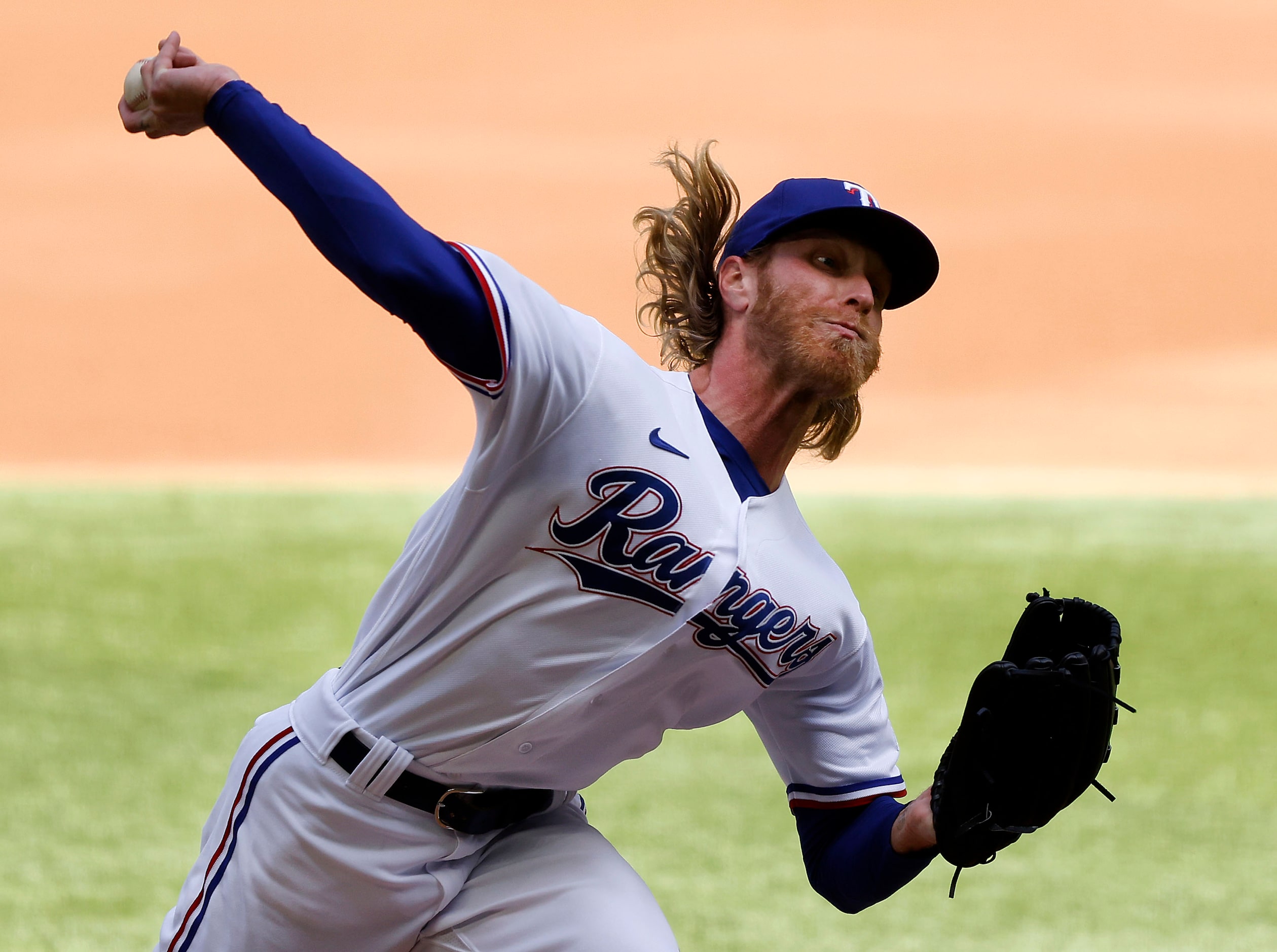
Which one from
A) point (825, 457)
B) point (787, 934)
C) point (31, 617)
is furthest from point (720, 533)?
point (31, 617)

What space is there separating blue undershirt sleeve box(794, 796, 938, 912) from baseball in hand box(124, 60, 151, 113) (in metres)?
1.87

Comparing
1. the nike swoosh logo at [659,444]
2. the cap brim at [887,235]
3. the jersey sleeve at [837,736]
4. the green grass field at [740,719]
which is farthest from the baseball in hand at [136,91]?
the green grass field at [740,719]

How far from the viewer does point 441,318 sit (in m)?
1.99

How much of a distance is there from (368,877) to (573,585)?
0.67m

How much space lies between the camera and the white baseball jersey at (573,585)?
7.18 ft

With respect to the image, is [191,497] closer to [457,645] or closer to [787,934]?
[787,934]

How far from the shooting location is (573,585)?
90.0 inches

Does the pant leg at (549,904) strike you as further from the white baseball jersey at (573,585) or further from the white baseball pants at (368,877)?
the white baseball jersey at (573,585)

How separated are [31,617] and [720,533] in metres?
6.65

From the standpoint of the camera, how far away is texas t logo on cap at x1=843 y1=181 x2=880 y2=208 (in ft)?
8.54

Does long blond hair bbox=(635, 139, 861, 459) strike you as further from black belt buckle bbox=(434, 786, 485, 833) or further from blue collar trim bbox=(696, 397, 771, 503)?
black belt buckle bbox=(434, 786, 485, 833)

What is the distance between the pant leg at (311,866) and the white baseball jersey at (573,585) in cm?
14

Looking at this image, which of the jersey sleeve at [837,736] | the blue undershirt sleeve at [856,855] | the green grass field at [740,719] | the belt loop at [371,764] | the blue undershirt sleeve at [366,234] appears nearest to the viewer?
the blue undershirt sleeve at [366,234]

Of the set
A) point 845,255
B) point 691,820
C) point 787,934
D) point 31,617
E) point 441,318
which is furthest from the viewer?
point 31,617
